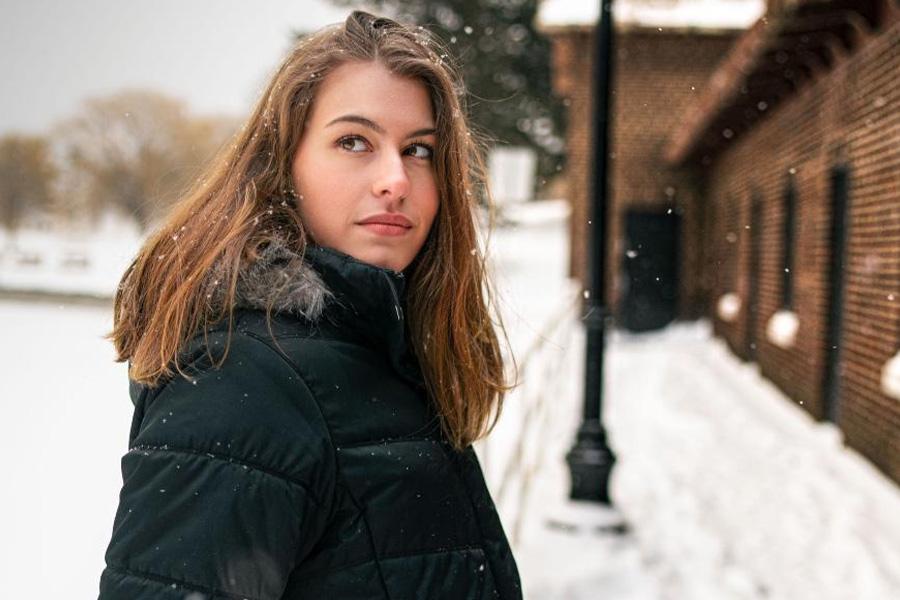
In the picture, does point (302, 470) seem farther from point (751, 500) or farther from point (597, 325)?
point (751, 500)

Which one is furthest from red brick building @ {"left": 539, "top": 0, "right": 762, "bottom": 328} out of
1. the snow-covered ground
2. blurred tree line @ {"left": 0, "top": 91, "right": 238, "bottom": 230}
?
blurred tree line @ {"left": 0, "top": 91, "right": 238, "bottom": 230}

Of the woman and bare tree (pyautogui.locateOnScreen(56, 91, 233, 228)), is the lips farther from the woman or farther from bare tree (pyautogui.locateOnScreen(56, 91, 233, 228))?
bare tree (pyautogui.locateOnScreen(56, 91, 233, 228))

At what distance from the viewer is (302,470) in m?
1.17

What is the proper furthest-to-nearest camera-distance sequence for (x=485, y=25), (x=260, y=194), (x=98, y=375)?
1. (x=485, y=25)
2. (x=98, y=375)
3. (x=260, y=194)

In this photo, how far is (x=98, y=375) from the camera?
45.0 feet

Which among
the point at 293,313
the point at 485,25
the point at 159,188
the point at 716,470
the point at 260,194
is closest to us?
the point at 293,313

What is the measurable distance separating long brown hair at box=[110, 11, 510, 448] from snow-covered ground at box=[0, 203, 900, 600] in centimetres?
20

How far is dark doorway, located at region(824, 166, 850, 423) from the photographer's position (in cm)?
825

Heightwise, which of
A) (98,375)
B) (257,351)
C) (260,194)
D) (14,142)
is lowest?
(98,375)

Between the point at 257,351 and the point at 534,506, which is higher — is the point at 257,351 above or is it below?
above

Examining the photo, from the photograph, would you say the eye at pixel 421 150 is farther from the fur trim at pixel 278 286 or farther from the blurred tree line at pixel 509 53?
the blurred tree line at pixel 509 53

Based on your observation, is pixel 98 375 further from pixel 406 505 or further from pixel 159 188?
pixel 406 505

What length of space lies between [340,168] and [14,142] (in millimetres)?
35655

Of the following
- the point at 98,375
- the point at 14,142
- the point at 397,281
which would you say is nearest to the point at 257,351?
the point at 397,281
